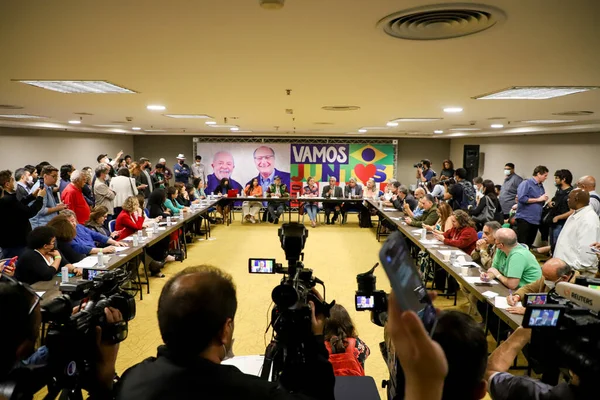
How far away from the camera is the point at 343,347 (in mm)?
2258

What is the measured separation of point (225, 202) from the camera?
1009 centimetres

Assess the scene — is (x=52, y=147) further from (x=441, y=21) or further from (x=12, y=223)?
(x=441, y=21)

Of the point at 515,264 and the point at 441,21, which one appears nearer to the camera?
the point at 441,21

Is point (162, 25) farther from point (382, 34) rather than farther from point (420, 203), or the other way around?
point (420, 203)

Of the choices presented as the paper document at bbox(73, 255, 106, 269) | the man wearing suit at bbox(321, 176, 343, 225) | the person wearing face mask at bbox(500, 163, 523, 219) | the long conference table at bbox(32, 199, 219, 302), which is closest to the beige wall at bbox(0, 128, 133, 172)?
the long conference table at bbox(32, 199, 219, 302)

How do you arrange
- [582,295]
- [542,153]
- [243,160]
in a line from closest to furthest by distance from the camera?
[582,295]
[542,153]
[243,160]

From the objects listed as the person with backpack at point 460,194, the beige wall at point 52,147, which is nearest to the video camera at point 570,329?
the person with backpack at point 460,194

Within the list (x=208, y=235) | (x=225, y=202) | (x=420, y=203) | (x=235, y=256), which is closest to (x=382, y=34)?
(x=420, y=203)

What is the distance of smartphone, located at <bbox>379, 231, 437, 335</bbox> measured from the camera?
2.00 feet

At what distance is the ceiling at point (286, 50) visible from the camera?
1.53m

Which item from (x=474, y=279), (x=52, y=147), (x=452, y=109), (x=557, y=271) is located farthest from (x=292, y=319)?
(x=52, y=147)

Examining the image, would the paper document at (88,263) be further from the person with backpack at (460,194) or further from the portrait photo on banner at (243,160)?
the portrait photo on banner at (243,160)

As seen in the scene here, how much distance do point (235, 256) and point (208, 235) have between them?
71.7 inches

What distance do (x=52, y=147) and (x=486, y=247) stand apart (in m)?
9.41
